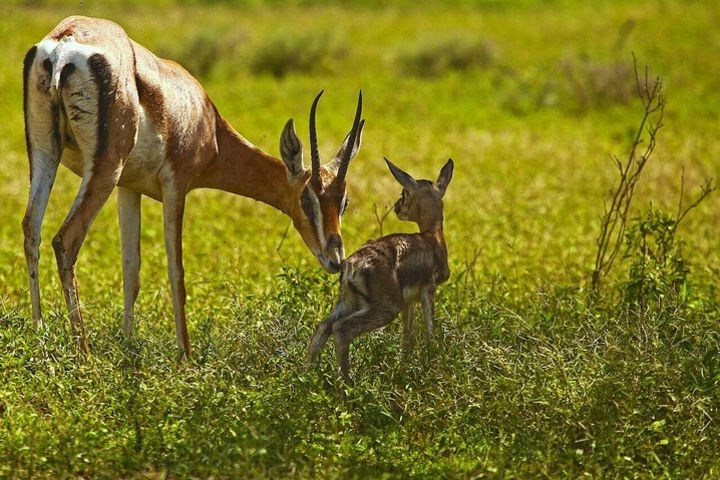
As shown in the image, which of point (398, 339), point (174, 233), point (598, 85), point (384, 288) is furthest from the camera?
point (598, 85)

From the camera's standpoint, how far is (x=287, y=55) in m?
16.3

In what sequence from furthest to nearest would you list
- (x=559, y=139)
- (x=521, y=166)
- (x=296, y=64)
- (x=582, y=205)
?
(x=296, y=64) → (x=559, y=139) → (x=521, y=166) → (x=582, y=205)

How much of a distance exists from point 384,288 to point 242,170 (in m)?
1.42

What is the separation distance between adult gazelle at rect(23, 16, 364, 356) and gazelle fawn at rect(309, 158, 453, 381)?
0.27m

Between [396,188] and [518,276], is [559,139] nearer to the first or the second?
[396,188]

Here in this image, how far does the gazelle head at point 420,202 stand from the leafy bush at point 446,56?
10.6 m

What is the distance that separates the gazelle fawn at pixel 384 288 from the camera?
17.2 ft

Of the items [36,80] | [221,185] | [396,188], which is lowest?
[396,188]

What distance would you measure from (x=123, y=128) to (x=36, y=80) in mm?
428

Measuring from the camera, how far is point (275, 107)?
1391 cm

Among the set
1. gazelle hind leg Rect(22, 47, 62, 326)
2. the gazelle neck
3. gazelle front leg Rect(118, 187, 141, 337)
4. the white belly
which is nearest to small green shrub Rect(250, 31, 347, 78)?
the gazelle neck

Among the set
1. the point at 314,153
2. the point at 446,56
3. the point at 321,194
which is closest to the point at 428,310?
the point at 321,194

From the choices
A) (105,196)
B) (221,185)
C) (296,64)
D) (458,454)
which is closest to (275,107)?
(296,64)

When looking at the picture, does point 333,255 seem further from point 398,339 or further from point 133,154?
point 133,154
